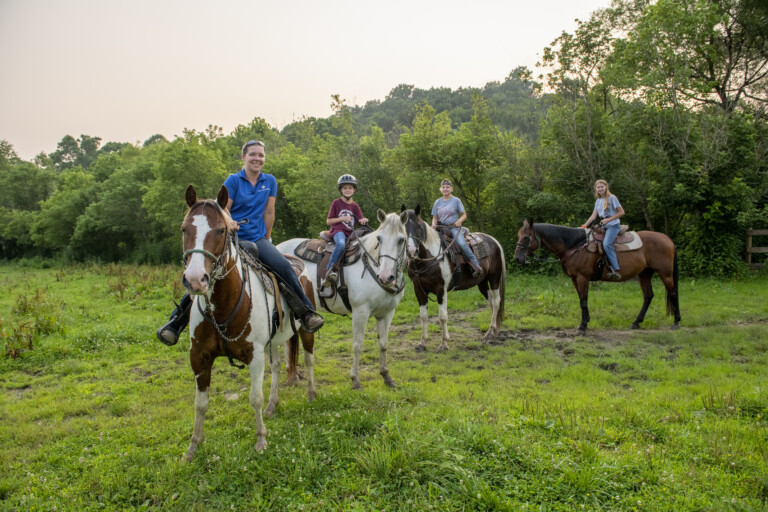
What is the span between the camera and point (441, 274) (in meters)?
8.47

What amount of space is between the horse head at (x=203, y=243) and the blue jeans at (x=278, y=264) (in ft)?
3.15

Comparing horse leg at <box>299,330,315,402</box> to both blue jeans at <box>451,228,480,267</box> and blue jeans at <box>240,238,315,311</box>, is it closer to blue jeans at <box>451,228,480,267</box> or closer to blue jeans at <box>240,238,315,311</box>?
blue jeans at <box>240,238,315,311</box>

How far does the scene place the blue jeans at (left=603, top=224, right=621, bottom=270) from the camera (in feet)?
29.4

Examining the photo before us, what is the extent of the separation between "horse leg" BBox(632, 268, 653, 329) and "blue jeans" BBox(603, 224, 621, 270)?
1.15 metres

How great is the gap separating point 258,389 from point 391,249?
251cm

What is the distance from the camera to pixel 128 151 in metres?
52.5

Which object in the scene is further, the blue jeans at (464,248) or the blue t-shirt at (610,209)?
the blue t-shirt at (610,209)

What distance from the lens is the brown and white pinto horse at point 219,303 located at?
3.16m

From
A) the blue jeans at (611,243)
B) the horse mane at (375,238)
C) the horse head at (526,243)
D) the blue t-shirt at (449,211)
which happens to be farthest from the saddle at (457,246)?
the horse mane at (375,238)

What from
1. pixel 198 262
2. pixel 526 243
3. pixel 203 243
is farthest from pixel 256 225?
pixel 526 243

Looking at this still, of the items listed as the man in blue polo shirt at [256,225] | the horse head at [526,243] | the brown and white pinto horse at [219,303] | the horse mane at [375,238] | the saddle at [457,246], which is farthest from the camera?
the horse head at [526,243]

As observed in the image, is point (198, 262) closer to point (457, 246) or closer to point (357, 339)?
point (357, 339)

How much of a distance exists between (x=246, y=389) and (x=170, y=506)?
2941 millimetres

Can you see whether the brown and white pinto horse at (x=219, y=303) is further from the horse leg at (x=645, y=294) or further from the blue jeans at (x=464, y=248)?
the horse leg at (x=645, y=294)
